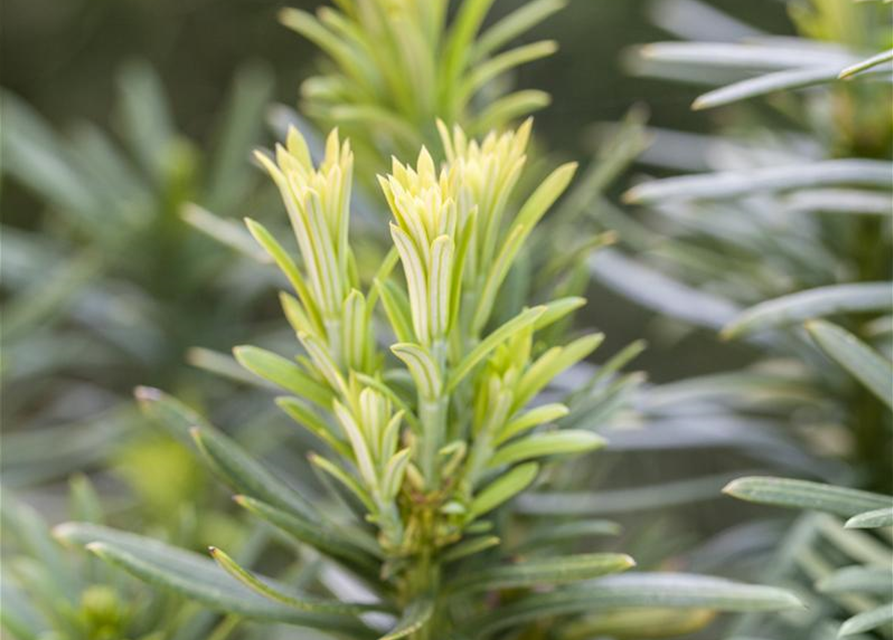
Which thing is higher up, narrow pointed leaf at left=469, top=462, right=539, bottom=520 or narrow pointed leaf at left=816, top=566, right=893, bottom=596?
narrow pointed leaf at left=469, top=462, right=539, bottom=520

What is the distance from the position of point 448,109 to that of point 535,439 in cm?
16

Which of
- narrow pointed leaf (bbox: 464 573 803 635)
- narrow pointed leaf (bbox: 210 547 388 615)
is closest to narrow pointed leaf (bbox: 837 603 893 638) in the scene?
narrow pointed leaf (bbox: 464 573 803 635)

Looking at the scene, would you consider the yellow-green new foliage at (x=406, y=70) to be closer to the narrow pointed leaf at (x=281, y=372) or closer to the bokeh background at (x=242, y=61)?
the narrow pointed leaf at (x=281, y=372)

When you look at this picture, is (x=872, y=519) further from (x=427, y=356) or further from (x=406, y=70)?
(x=406, y=70)

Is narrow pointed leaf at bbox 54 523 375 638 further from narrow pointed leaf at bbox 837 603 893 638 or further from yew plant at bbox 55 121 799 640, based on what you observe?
narrow pointed leaf at bbox 837 603 893 638

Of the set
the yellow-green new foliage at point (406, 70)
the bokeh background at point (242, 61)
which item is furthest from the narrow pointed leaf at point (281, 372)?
the bokeh background at point (242, 61)

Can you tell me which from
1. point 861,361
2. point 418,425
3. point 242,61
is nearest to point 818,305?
Result: point 861,361

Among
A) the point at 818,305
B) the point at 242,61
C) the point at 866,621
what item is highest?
the point at 242,61

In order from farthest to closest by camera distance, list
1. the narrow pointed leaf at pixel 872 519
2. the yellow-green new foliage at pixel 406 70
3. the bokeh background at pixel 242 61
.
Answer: the bokeh background at pixel 242 61, the yellow-green new foliage at pixel 406 70, the narrow pointed leaf at pixel 872 519

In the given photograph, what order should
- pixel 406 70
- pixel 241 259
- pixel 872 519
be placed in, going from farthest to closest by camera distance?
pixel 241 259 < pixel 406 70 < pixel 872 519

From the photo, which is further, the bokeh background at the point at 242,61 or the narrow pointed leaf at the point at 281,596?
the bokeh background at the point at 242,61

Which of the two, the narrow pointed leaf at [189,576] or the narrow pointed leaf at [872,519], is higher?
the narrow pointed leaf at [189,576]

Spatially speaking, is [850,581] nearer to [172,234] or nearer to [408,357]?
[408,357]

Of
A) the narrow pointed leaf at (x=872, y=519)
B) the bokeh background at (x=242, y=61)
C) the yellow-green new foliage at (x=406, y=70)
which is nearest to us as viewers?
the narrow pointed leaf at (x=872, y=519)
